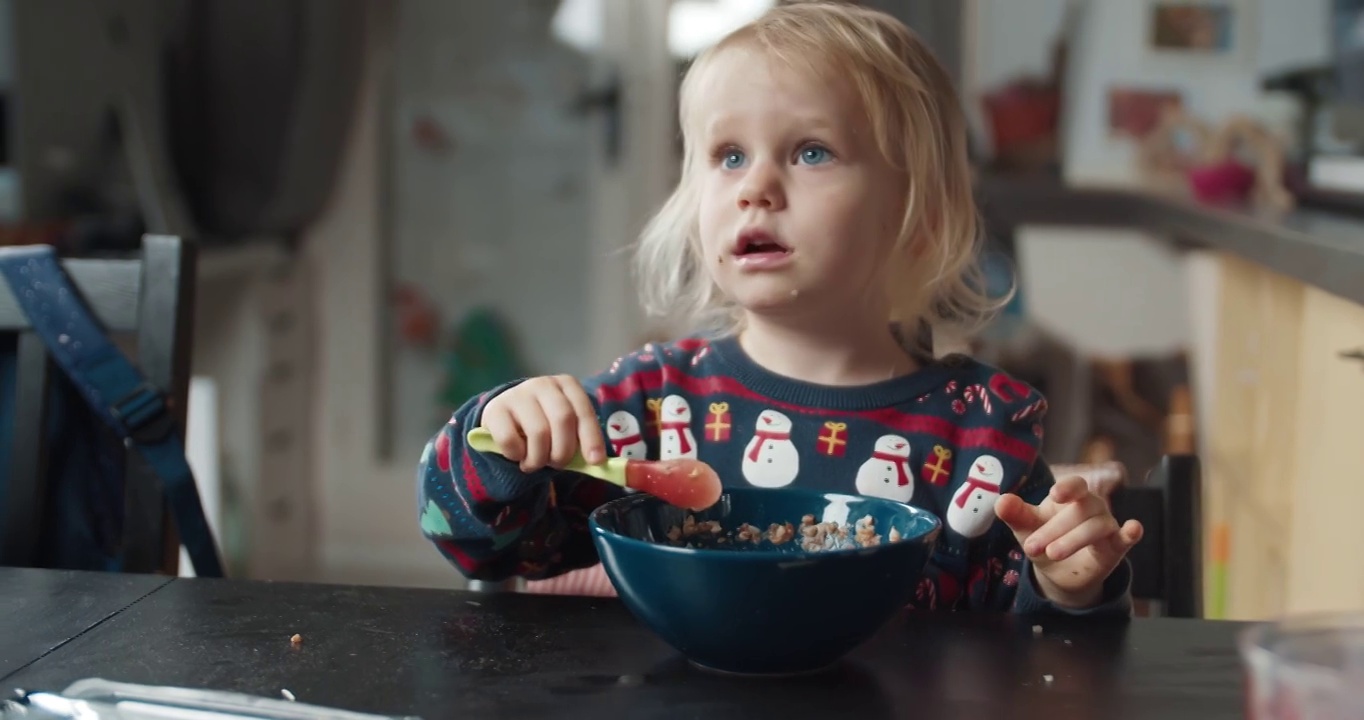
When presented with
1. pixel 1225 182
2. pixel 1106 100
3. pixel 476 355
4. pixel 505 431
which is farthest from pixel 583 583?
pixel 1106 100

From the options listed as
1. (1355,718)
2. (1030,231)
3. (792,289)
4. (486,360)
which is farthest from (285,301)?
(1355,718)

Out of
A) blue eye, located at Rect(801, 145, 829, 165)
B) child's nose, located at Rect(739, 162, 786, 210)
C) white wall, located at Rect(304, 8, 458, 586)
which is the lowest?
white wall, located at Rect(304, 8, 458, 586)

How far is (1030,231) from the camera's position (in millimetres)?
3617

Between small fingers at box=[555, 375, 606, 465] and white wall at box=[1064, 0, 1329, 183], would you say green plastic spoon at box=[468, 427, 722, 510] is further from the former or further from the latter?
white wall at box=[1064, 0, 1329, 183]

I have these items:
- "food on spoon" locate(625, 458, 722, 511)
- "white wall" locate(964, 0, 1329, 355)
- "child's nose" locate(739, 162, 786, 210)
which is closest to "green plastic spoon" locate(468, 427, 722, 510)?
"food on spoon" locate(625, 458, 722, 511)

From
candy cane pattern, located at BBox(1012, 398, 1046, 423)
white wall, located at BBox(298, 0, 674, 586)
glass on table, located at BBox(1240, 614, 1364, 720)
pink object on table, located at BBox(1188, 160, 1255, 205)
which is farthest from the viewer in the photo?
white wall, located at BBox(298, 0, 674, 586)

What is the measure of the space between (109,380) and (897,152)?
60 centimetres

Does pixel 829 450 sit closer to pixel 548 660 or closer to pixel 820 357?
pixel 820 357

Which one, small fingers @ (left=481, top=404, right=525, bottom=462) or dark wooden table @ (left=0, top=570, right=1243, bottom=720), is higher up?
small fingers @ (left=481, top=404, right=525, bottom=462)

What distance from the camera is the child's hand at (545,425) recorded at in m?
0.79

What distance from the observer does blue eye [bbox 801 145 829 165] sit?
95 centimetres

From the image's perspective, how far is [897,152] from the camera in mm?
993

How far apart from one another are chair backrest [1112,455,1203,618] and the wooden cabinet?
585mm

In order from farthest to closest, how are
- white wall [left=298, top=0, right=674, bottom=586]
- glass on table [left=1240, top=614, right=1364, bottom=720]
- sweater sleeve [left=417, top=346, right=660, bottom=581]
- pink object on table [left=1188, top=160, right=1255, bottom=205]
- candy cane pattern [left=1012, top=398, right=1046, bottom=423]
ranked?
white wall [left=298, top=0, right=674, bottom=586]
pink object on table [left=1188, top=160, right=1255, bottom=205]
candy cane pattern [left=1012, top=398, right=1046, bottom=423]
sweater sleeve [left=417, top=346, right=660, bottom=581]
glass on table [left=1240, top=614, right=1364, bottom=720]
